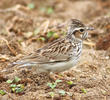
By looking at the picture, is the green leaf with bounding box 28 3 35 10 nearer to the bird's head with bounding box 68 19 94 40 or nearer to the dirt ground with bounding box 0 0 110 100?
the dirt ground with bounding box 0 0 110 100

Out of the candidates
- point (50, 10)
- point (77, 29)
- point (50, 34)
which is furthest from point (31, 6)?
point (77, 29)

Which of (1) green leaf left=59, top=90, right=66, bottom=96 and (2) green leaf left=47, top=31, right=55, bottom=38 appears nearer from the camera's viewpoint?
(1) green leaf left=59, top=90, right=66, bottom=96

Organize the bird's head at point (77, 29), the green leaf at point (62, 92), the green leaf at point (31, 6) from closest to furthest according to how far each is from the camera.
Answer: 1. the green leaf at point (62, 92)
2. the bird's head at point (77, 29)
3. the green leaf at point (31, 6)

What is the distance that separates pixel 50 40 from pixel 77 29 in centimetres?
175

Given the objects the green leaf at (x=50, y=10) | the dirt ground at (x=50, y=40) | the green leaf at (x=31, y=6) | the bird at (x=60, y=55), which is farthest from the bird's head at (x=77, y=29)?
the green leaf at (x=31, y=6)

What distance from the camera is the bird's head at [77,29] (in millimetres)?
7229

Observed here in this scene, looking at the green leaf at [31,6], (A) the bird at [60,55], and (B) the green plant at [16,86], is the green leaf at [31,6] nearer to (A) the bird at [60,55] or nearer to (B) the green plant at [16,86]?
(A) the bird at [60,55]

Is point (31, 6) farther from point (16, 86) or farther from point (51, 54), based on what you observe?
point (16, 86)

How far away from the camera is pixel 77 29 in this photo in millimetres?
7297

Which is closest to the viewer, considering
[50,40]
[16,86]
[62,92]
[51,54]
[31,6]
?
[62,92]

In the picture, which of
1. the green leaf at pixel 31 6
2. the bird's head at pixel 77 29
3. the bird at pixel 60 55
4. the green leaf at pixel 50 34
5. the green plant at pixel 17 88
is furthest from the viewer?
the green leaf at pixel 31 6

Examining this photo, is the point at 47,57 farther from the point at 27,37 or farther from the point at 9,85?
the point at 27,37

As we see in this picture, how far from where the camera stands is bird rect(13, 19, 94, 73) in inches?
261

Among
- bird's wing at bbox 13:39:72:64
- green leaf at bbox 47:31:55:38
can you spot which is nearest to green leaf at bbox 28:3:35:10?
green leaf at bbox 47:31:55:38
